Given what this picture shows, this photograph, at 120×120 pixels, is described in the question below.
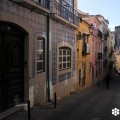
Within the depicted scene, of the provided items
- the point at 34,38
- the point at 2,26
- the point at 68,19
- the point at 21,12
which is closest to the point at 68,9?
the point at 68,19

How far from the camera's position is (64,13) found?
2116 cm

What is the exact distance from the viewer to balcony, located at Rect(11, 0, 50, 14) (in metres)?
13.4

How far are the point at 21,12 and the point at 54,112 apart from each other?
13.6 feet

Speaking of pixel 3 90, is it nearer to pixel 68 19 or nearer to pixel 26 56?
pixel 26 56

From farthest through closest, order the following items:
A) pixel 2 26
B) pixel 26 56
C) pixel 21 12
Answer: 1. pixel 26 56
2. pixel 21 12
3. pixel 2 26

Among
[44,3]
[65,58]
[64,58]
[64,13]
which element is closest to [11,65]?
[44,3]

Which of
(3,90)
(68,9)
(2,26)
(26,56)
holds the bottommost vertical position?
(3,90)

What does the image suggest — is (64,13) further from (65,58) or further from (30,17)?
(30,17)

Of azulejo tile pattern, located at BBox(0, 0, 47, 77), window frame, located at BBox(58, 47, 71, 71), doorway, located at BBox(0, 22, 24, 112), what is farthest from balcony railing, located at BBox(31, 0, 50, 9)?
window frame, located at BBox(58, 47, 71, 71)

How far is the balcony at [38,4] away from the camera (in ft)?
43.9

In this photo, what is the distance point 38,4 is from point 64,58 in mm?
7366

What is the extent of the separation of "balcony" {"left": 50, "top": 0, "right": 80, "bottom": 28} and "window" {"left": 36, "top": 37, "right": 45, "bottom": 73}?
1.91 metres

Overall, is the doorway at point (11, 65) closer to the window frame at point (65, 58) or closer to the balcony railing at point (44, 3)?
the balcony railing at point (44, 3)

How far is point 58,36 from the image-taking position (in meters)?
19.6
